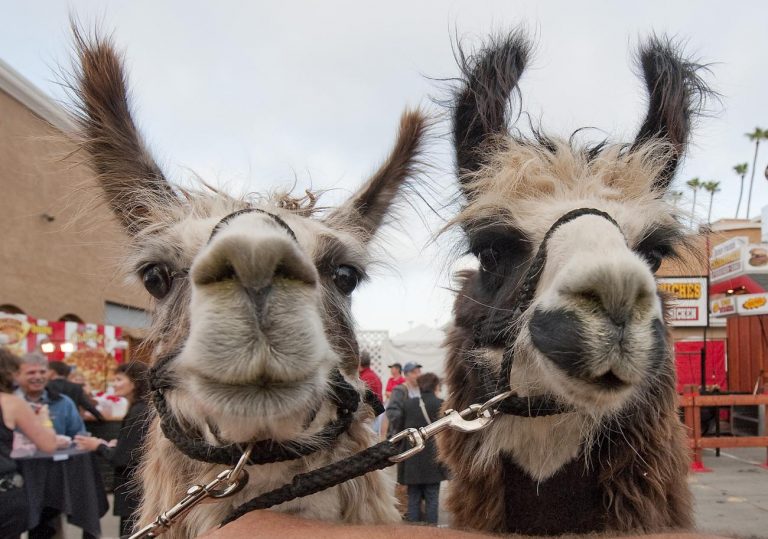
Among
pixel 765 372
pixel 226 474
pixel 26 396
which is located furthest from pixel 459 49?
pixel 765 372

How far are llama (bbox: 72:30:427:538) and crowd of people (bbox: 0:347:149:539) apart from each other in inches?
59.6

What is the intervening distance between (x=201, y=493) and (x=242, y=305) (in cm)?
61

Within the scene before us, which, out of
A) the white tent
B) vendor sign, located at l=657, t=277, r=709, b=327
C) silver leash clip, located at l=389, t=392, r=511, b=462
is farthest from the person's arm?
vendor sign, located at l=657, t=277, r=709, b=327

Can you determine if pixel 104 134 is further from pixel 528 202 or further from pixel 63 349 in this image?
pixel 63 349

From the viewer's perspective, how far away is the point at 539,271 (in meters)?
1.99

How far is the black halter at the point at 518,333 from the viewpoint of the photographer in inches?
77.2

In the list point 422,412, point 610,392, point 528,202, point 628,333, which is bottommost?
point 422,412

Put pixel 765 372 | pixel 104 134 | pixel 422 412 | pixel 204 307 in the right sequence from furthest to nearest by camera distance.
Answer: pixel 765 372
pixel 422 412
pixel 104 134
pixel 204 307

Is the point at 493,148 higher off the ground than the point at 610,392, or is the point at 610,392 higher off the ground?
the point at 493,148

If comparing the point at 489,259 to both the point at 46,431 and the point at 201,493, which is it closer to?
the point at 201,493

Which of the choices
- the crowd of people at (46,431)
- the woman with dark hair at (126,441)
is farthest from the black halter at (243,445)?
the woman with dark hair at (126,441)

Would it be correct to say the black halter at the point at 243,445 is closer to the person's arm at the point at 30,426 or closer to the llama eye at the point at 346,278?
the llama eye at the point at 346,278

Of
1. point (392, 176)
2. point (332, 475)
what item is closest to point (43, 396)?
point (392, 176)

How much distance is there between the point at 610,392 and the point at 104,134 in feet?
7.66
